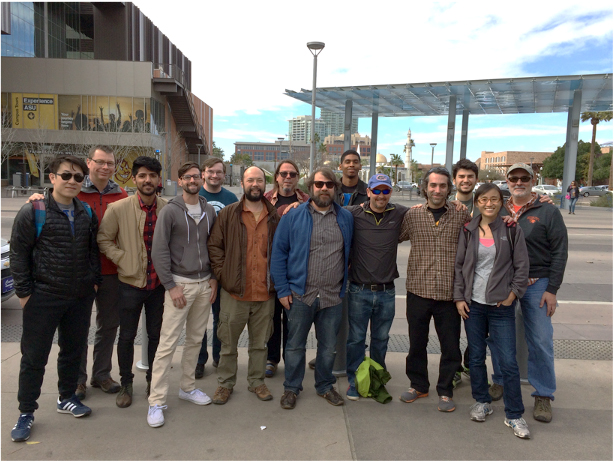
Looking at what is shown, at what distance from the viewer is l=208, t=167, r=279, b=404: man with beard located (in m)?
3.92

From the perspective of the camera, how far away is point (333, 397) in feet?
13.1

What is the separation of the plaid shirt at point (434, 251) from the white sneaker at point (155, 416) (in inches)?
87.3

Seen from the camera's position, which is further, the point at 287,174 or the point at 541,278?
the point at 287,174

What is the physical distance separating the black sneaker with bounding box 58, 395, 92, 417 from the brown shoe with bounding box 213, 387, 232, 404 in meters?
0.97

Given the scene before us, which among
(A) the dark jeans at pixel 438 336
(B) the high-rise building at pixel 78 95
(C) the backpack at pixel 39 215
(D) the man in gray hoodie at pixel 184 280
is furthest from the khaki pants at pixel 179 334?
(B) the high-rise building at pixel 78 95

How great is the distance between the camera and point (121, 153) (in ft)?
127

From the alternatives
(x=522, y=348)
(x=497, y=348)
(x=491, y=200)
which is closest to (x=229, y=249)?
(x=491, y=200)

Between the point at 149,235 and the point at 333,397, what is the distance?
205 centimetres

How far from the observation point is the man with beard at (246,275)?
12.9 feet

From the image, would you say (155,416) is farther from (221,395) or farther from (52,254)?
(52,254)

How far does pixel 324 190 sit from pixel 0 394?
122 inches

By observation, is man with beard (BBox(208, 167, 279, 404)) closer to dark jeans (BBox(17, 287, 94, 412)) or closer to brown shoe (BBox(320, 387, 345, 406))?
brown shoe (BBox(320, 387, 345, 406))

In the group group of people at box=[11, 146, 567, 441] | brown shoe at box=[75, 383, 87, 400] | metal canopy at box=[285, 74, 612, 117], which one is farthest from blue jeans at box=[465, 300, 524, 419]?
metal canopy at box=[285, 74, 612, 117]

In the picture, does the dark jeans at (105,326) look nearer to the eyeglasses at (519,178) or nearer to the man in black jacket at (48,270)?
the man in black jacket at (48,270)
